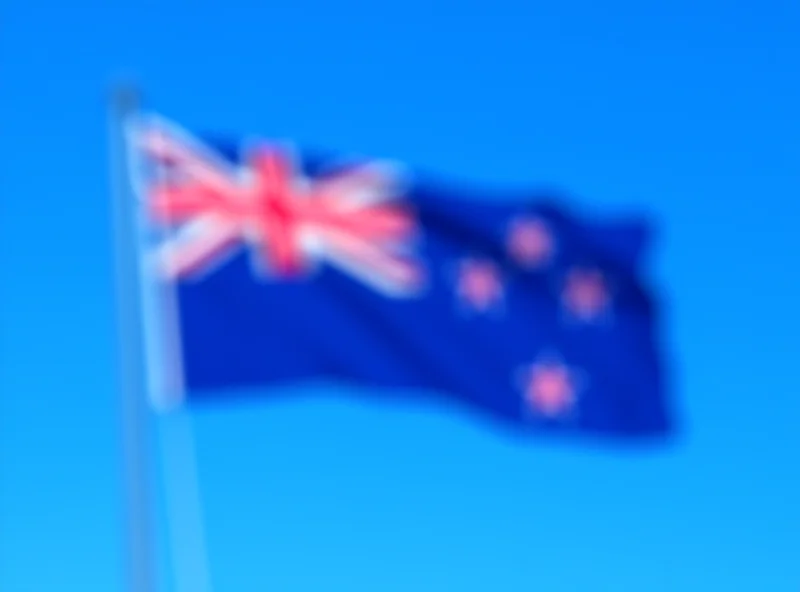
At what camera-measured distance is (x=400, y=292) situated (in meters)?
12.5

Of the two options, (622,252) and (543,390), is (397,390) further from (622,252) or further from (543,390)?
(622,252)

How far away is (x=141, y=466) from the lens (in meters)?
10.1

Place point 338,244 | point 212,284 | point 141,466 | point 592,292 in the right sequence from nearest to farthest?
point 141,466 → point 212,284 → point 338,244 → point 592,292

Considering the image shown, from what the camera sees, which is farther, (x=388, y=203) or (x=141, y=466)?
(x=388, y=203)

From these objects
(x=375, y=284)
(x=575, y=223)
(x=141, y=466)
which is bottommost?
(x=141, y=466)

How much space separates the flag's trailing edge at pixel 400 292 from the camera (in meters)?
11.3

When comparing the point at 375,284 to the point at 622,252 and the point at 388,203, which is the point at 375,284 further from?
the point at 622,252

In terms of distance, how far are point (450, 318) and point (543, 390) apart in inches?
26.5

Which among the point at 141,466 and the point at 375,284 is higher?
the point at 375,284

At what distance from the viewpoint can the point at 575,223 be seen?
13531mm

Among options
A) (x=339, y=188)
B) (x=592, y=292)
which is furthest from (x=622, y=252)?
(x=339, y=188)

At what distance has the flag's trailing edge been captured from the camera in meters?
11.3

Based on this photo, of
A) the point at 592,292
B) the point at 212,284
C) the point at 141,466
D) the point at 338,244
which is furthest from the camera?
the point at 592,292

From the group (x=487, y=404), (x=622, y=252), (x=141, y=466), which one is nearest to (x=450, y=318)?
(x=487, y=404)
